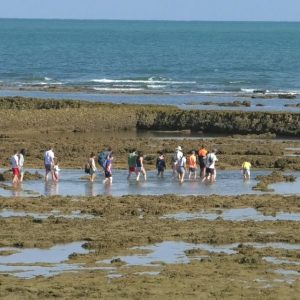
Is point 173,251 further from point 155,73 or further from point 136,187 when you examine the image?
point 155,73

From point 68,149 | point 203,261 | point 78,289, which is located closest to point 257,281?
point 203,261

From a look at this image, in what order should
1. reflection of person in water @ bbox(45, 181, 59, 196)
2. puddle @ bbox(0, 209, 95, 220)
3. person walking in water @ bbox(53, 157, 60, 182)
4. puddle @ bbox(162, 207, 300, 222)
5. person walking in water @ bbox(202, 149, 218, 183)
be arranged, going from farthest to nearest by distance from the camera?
person walking in water @ bbox(202, 149, 218, 183)
person walking in water @ bbox(53, 157, 60, 182)
reflection of person in water @ bbox(45, 181, 59, 196)
puddle @ bbox(162, 207, 300, 222)
puddle @ bbox(0, 209, 95, 220)

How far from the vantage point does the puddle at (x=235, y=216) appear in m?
28.0

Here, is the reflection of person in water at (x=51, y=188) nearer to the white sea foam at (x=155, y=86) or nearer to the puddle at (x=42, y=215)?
the puddle at (x=42, y=215)

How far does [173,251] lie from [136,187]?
10214 mm

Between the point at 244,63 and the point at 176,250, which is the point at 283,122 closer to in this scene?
the point at 176,250

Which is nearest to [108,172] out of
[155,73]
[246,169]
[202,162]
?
[202,162]

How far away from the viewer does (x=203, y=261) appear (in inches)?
888

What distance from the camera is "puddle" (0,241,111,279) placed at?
70.3 feet

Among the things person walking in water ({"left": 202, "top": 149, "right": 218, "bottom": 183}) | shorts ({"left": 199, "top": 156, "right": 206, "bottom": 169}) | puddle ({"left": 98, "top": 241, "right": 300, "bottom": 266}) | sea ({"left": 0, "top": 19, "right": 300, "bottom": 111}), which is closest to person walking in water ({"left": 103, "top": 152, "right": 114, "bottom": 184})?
person walking in water ({"left": 202, "top": 149, "right": 218, "bottom": 183})

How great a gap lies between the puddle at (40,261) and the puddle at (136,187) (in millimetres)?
8145

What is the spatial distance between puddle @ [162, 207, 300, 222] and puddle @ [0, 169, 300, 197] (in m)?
3.55

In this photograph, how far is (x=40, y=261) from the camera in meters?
22.4

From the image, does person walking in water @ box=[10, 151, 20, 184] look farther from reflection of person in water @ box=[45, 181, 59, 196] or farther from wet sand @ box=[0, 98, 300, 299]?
wet sand @ box=[0, 98, 300, 299]
